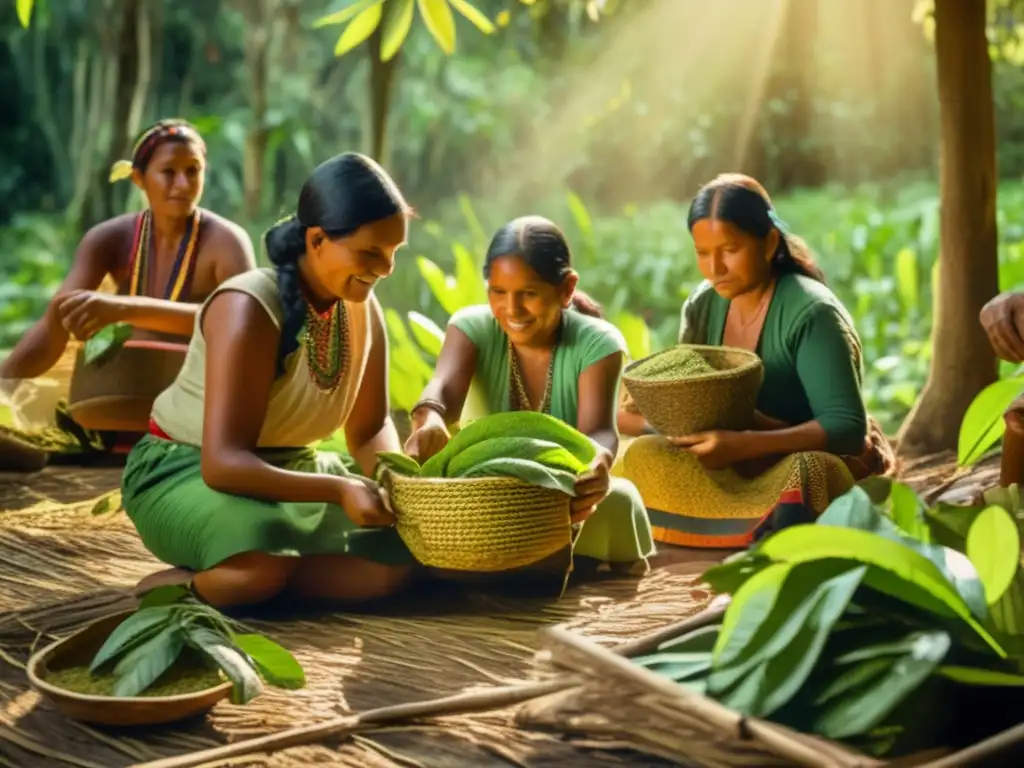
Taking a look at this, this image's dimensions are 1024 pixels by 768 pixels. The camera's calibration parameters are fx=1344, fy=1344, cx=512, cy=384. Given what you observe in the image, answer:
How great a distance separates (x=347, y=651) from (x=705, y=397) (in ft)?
3.80

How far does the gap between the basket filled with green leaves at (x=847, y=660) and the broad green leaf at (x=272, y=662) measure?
1.98 ft

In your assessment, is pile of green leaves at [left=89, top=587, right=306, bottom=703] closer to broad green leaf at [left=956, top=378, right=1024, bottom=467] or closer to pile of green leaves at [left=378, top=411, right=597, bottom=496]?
pile of green leaves at [left=378, top=411, right=597, bottom=496]

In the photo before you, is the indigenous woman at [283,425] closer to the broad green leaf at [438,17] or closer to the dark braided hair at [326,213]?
the dark braided hair at [326,213]

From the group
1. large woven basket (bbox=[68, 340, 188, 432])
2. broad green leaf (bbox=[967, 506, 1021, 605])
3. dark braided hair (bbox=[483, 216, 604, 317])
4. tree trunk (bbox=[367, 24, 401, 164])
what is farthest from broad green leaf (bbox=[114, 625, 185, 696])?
tree trunk (bbox=[367, 24, 401, 164])

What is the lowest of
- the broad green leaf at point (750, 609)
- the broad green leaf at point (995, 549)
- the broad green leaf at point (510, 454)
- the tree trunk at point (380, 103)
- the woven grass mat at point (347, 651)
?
the woven grass mat at point (347, 651)

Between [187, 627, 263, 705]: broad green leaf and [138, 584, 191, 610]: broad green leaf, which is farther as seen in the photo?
[138, 584, 191, 610]: broad green leaf

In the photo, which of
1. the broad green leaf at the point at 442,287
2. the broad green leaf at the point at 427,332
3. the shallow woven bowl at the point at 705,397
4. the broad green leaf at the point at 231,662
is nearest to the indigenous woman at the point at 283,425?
the broad green leaf at the point at 231,662

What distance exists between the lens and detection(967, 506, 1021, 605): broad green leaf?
221 cm

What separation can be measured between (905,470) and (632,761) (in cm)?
258

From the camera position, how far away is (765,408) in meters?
3.85

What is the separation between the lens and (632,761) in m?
2.32

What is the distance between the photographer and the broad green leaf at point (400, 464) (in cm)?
308

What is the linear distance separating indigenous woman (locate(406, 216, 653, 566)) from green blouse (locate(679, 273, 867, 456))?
0.48 m

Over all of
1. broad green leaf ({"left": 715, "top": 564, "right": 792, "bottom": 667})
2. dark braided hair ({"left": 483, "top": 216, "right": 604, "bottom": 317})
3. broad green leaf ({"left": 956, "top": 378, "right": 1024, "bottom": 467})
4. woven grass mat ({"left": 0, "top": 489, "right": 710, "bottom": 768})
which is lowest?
woven grass mat ({"left": 0, "top": 489, "right": 710, "bottom": 768})
